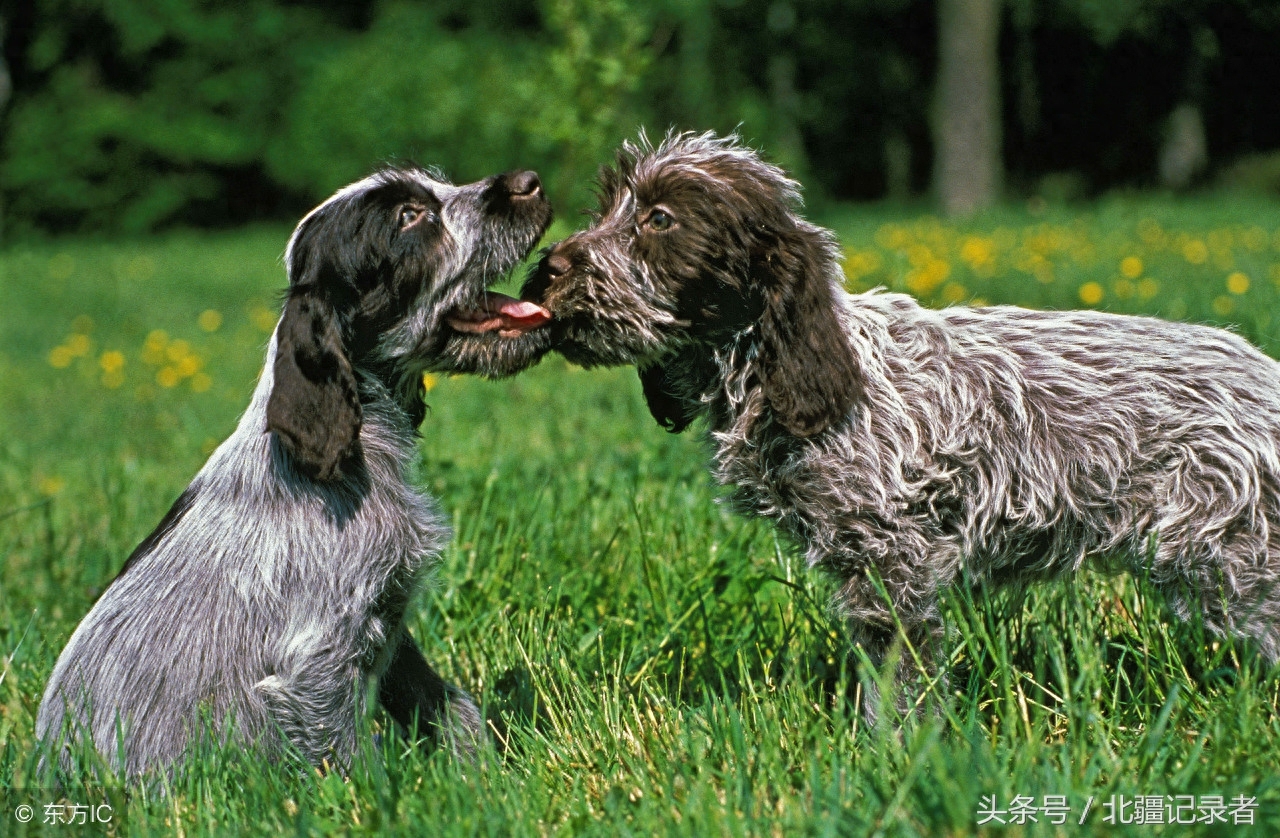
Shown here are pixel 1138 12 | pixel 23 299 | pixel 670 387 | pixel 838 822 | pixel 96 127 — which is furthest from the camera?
pixel 96 127

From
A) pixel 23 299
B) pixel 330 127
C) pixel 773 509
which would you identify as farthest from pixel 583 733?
pixel 330 127

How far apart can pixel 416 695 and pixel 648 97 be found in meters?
22.7

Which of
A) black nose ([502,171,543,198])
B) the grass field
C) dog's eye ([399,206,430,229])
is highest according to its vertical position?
black nose ([502,171,543,198])

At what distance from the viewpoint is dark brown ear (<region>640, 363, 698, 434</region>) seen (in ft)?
13.1

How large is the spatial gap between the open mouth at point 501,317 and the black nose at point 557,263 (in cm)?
12

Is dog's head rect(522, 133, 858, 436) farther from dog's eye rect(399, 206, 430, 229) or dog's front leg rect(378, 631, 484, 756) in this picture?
dog's front leg rect(378, 631, 484, 756)

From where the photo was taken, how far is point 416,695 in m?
4.00

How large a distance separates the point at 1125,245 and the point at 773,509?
10220 mm

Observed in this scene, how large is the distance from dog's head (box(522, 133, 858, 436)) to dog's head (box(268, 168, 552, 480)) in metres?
0.21

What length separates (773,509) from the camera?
12.3ft

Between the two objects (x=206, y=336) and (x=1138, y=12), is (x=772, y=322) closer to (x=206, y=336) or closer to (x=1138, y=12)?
(x=206, y=336)

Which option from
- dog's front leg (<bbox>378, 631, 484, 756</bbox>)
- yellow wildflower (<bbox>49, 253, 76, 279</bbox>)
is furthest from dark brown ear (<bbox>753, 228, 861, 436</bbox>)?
yellow wildflower (<bbox>49, 253, 76, 279</bbox>)

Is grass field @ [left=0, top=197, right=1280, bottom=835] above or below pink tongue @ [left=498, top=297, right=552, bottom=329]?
below

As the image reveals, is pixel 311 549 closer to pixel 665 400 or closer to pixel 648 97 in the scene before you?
pixel 665 400
